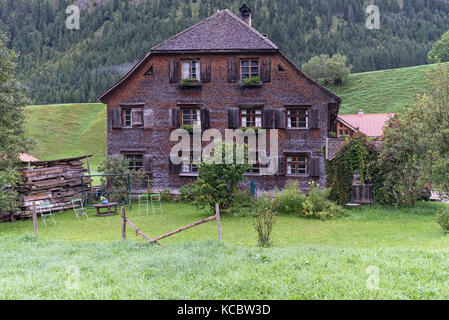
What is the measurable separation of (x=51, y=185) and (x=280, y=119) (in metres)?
14.6

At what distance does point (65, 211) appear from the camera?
71.7 ft

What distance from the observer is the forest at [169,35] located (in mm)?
111062

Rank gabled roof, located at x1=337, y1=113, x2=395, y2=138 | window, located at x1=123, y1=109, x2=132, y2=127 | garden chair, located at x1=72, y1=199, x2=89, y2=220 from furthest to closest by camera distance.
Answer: gabled roof, located at x1=337, y1=113, x2=395, y2=138
window, located at x1=123, y1=109, x2=132, y2=127
garden chair, located at x1=72, y1=199, x2=89, y2=220

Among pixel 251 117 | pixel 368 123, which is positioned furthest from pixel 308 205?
pixel 368 123

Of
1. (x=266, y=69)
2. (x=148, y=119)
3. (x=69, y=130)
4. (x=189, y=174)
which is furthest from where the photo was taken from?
(x=69, y=130)

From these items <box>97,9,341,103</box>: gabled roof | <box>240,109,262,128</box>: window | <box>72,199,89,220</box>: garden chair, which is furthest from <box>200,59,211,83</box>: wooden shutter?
<box>72,199,89,220</box>: garden chair

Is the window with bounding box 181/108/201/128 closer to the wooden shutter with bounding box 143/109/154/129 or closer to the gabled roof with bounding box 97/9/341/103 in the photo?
the wooden shutter with bounding box 143/109/154/129

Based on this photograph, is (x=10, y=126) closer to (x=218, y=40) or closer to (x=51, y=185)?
(x=51, y=185)

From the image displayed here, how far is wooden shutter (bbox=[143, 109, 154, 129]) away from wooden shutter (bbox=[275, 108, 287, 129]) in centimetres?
859

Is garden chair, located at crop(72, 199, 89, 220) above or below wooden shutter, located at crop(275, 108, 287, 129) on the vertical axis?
below

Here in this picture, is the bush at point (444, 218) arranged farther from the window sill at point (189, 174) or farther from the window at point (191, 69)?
the window at point (191, 69)

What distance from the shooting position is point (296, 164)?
23875 millimetres

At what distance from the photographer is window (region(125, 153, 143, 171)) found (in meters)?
25.4

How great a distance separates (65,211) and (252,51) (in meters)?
15.5
